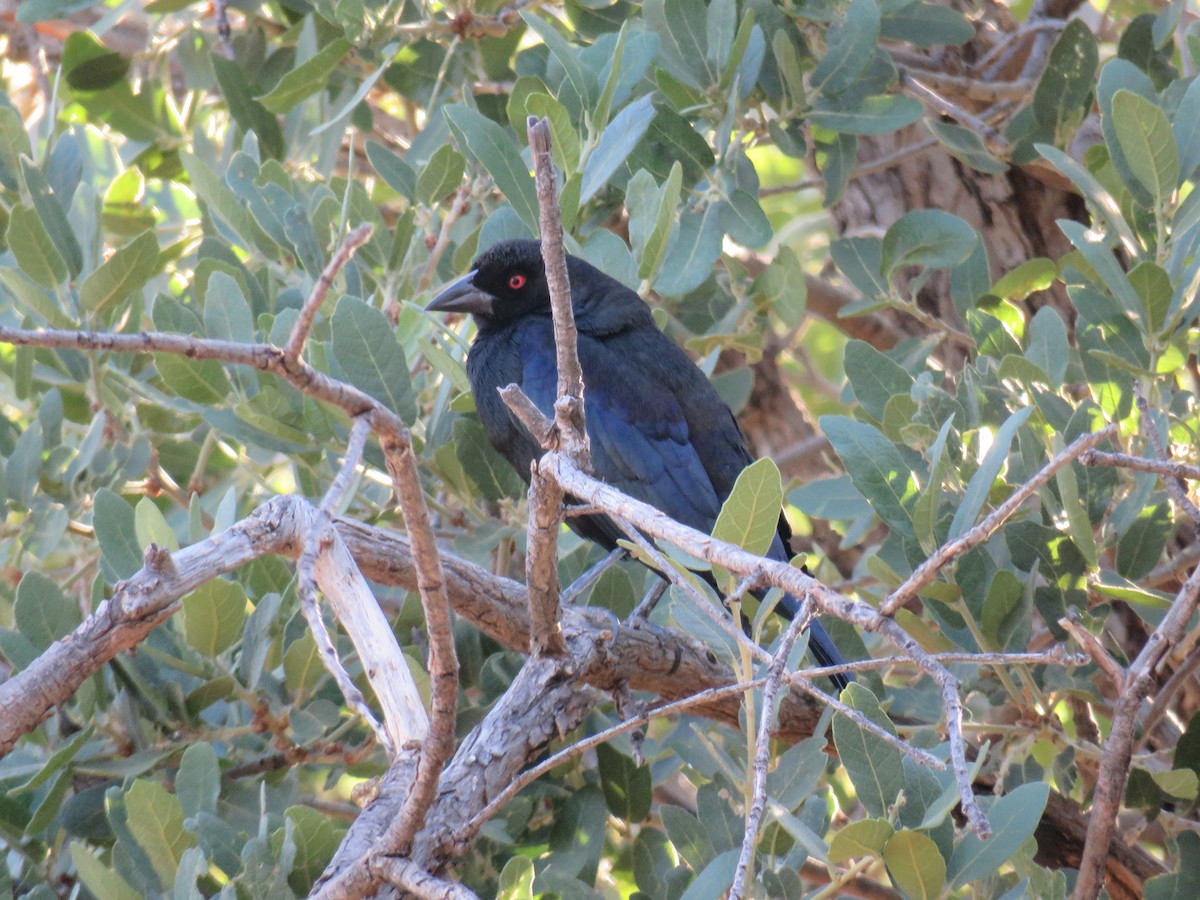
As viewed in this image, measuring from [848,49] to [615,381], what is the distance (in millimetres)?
1228

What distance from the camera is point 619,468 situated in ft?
13.0

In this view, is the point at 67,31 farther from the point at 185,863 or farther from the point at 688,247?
the point at 185,863

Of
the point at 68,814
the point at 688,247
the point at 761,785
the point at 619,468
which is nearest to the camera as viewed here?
the point at 761,785

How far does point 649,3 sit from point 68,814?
2.41 m

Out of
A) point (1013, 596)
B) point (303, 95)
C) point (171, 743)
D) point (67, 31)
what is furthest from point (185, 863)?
point (67, 31)

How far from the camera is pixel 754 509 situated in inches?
74.7

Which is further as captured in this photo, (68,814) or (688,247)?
(688,247)

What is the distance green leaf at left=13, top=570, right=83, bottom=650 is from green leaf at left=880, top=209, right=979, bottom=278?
2338 mm

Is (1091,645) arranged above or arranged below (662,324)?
above

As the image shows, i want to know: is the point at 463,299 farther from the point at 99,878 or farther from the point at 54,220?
the point at 99,878

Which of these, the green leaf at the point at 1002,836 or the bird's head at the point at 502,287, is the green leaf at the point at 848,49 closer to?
the bird's head at the point at 502,287

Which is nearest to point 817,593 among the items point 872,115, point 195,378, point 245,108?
point 195,378

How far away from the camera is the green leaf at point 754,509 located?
187cm

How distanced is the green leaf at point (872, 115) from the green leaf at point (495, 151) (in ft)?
2.95
